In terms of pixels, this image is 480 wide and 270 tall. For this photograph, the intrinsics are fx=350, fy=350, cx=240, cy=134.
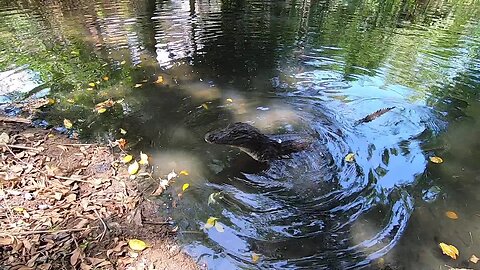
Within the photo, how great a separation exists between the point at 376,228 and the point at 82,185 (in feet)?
10.9

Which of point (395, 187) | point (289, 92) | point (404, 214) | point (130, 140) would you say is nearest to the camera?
point (404, 214)

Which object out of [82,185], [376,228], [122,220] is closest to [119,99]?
[82,185]

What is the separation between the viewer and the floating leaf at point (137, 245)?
3.32 meters

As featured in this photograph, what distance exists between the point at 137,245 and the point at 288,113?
10.8 ft

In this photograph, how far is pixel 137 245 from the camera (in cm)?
334

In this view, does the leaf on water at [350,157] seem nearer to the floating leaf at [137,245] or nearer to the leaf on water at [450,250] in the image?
the leaf on water at [450,250]

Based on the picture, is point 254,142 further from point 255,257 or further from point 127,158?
point 127,158

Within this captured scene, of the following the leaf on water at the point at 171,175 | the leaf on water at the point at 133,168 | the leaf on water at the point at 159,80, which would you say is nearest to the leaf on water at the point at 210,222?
the leaf on water at the point at 171,175

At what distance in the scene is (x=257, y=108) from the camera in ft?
19.3

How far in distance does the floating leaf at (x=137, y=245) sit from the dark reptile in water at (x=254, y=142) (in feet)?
5.19

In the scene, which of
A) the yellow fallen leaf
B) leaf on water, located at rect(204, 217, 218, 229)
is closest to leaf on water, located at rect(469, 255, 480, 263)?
leaf on water, located at rect(204, 217, 218, 229)

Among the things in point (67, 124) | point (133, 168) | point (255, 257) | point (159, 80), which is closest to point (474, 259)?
point (255, 257)

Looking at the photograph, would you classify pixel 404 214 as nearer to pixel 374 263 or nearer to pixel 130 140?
pixel 374 263

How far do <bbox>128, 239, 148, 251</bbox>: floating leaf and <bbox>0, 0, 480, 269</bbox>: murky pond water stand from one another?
40cm
